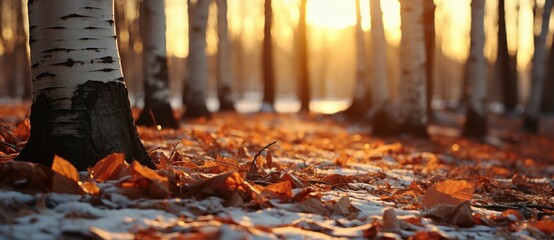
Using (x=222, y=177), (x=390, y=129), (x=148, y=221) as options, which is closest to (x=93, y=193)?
(x=148, y=221)

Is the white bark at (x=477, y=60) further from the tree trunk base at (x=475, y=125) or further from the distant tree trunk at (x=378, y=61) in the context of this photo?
the distant tree trunk at (x=378, y=61)

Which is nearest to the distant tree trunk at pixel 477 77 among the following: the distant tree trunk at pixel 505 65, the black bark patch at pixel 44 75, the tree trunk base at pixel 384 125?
the tree trunk base at pixel 384 125

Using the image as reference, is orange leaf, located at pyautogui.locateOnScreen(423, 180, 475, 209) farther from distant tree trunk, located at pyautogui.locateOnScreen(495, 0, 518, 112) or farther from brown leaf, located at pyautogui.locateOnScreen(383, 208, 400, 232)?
distant tree trunk, located at pyautogui.locateOnScreen(495, 0, 518, 112)

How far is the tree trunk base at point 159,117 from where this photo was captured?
8.18m

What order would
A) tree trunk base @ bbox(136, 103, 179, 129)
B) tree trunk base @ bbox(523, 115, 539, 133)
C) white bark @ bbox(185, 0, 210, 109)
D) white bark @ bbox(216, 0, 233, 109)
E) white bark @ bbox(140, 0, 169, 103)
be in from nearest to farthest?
1. tree trunk base @ bbox(136, 103, 179, 129)
2. white bark @ bbox(140, 0, 169, 103)
3. white bark @ bbox(185, 0, 210, 109)
4. tree trunk base @ bbox(523, 115, 539, 133)
5. white bark @ bbox(216, 0, 233, 109)

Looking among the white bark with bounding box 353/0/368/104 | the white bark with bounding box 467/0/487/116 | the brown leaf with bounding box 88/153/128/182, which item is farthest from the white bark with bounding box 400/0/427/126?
the brown leaf with bounding box 88/153/128/182

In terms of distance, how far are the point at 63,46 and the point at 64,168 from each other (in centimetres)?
97

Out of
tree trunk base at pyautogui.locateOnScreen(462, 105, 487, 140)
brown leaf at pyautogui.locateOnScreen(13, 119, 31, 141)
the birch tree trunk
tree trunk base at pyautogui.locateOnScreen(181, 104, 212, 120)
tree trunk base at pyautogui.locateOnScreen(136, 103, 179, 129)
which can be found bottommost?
tree trunk base at pyautogui.locateOnScreen(462, 105, 487, 140)

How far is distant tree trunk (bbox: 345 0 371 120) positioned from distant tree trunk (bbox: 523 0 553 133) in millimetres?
4814

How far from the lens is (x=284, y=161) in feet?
16.6

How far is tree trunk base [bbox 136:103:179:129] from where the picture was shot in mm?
8180

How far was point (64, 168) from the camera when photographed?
2.71m

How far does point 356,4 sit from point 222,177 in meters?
14.0

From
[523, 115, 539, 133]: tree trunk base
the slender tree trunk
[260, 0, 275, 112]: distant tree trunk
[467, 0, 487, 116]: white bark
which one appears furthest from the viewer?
the slender tree trunk
